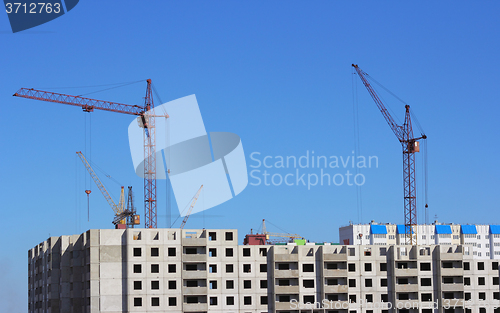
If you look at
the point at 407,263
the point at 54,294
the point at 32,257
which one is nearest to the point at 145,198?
the point at 32,257

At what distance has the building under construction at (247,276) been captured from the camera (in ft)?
411

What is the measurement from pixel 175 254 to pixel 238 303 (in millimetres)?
14505

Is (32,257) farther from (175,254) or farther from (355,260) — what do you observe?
(355,260)

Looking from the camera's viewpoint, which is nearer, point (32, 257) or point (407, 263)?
point (407, 263)

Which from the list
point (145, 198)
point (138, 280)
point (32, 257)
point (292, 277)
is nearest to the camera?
point (138, 280)

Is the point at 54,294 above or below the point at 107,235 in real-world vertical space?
below

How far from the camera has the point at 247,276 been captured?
132 m

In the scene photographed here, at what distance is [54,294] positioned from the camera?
138 meters

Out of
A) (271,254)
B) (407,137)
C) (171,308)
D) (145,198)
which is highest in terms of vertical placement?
(407,137)

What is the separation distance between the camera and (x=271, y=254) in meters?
134

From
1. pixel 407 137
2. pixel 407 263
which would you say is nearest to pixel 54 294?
pixel 407 263

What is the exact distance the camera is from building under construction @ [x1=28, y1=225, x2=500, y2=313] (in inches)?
4929

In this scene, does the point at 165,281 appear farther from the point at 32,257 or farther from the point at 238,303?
the point at 32,257

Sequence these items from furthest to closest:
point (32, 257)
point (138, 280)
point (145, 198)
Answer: point (145, 198) < point (32, 257) < point (138, 280)
